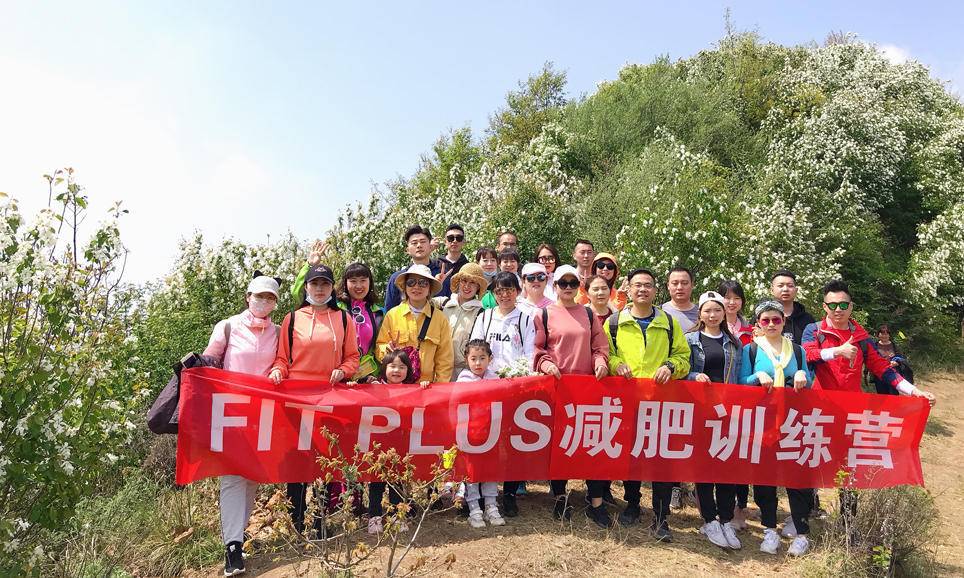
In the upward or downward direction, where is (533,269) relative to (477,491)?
upward

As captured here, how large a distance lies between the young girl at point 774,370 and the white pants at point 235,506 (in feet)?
14.0

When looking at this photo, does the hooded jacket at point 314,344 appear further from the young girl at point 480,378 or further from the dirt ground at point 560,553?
the dirt ground at point 560,553

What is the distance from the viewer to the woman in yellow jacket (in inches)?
217

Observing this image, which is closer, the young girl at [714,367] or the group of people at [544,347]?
the group of people at [544,347]

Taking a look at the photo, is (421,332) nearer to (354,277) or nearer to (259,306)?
(354,277)

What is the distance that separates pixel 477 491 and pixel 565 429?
910 mm

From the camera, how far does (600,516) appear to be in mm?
5574

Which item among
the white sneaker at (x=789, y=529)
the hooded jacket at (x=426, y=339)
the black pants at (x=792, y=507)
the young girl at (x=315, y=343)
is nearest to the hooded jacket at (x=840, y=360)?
the black pants at (x=792, y=507)

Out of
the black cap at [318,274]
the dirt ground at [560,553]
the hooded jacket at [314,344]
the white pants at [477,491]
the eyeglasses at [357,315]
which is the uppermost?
the black cap at [318,274]

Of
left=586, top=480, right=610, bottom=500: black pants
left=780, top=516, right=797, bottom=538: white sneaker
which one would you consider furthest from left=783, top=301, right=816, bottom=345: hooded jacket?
left=586, top=480, right=610, bottom=500: black pants

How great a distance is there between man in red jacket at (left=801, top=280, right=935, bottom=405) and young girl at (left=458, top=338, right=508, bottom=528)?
9.49 feet

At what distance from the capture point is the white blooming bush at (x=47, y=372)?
3.88m

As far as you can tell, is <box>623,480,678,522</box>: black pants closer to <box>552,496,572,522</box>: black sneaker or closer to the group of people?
the group of people

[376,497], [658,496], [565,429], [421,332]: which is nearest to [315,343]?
[421,332]
